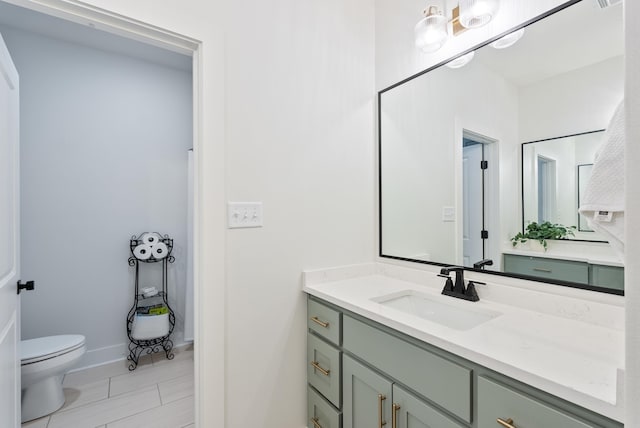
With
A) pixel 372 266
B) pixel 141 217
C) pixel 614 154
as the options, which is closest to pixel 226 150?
pixel 372 266

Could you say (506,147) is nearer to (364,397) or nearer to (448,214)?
(448,214)

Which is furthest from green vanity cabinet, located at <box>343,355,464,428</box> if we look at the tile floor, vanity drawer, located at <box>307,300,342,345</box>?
the tile floor

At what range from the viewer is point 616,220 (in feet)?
Answer: 2.01

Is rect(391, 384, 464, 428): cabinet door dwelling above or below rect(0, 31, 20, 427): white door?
below

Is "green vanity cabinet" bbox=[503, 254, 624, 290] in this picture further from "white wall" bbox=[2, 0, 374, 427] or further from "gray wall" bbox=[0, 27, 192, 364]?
"gray wall" bbox=[0, 27, 192, 364]

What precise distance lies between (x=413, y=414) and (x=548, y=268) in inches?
29.4

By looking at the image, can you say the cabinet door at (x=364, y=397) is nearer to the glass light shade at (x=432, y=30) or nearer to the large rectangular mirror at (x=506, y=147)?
the large rectangular mirror at (x=506, y=147)

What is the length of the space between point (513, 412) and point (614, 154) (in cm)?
65

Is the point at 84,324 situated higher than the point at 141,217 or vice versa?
the point at 141,217

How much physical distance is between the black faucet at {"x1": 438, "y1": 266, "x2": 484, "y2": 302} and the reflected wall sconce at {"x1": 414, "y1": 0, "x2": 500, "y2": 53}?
108 cm

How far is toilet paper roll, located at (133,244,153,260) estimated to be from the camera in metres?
2.43

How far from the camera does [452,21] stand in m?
1.42

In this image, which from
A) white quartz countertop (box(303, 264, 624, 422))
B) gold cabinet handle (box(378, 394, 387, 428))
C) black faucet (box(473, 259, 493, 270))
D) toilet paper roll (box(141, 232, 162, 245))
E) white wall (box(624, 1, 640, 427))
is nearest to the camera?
white wall (box(624, 1, 640, 427))

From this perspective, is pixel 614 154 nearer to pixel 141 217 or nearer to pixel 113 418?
pixel 113 418
